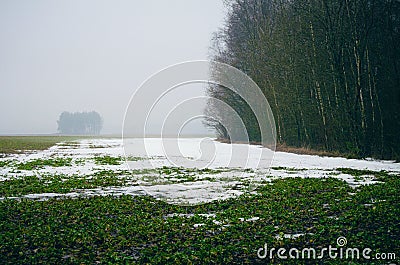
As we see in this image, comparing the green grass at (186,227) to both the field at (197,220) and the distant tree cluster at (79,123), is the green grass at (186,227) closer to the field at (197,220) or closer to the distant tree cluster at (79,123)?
the field at (197,220)

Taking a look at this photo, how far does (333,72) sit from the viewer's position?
20.7m

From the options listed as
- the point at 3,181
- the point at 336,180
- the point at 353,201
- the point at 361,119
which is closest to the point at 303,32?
the point at 361,119

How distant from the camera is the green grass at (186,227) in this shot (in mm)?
5199

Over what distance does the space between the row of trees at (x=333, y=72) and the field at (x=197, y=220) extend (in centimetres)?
762

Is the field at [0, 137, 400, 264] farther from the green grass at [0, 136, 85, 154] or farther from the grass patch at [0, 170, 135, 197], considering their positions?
the green grass at [0, 136, 85, 154]

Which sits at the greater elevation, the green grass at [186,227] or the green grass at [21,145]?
the green grass at [21,145]

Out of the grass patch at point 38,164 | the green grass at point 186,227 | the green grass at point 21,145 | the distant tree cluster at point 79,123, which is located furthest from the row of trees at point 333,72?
the distant tree cluster at point 79,123

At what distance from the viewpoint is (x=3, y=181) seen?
12391 millimetres

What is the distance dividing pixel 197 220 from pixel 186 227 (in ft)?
1.69

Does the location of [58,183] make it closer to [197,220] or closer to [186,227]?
[197,220]

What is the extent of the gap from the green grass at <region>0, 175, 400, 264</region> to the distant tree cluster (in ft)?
507

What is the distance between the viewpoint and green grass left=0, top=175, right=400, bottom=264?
5.20 metres

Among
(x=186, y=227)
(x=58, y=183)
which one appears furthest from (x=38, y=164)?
(x=186, y=227)

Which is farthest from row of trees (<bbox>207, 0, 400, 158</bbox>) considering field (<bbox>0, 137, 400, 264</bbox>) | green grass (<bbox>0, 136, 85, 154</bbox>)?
green grass (<bbox>0, 136, 85, 154</bbox>)
